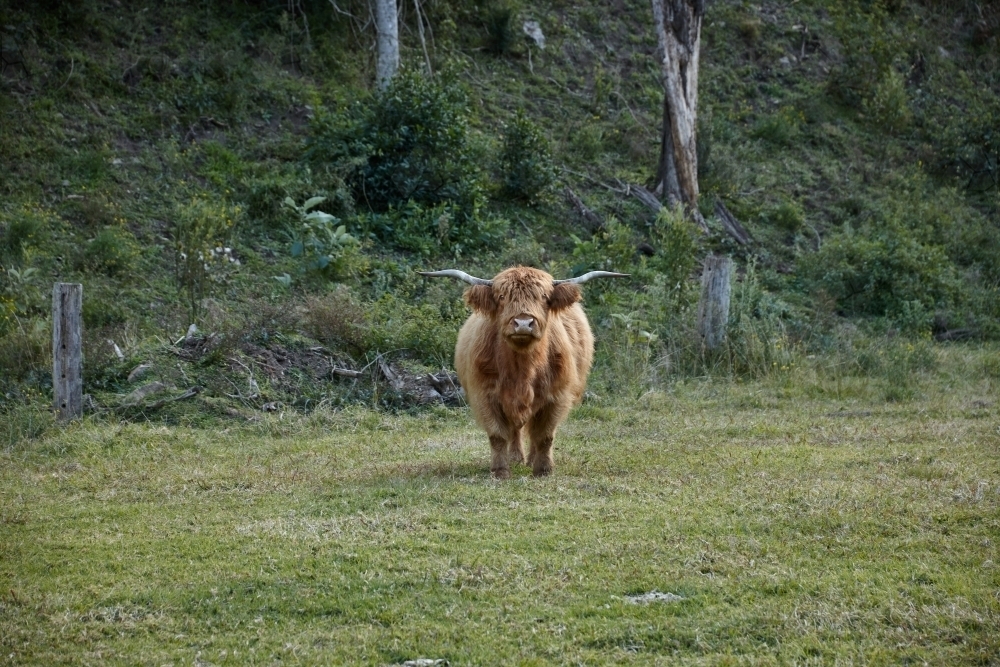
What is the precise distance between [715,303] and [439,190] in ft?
17.3

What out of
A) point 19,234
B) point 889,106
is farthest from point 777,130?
point 19,234

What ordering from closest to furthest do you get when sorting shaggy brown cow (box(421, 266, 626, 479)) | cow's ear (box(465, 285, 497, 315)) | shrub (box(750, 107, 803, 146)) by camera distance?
shaggy brown cow (box(421, 266, 626, 479)), cow's ear (box(465, 285, 497, 315)), shrub (box(750, 107, 803, 146))

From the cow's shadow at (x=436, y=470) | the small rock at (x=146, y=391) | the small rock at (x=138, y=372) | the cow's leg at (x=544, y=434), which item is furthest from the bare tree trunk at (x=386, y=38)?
the cow's leg at (x=544, y=434)

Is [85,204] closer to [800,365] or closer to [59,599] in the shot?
[800,365]

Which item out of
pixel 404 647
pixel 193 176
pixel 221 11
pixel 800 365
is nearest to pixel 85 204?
pixel 193 176

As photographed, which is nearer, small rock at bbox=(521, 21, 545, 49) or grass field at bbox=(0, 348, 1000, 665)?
grass field at bbox=(0, 348, 1000, 665)

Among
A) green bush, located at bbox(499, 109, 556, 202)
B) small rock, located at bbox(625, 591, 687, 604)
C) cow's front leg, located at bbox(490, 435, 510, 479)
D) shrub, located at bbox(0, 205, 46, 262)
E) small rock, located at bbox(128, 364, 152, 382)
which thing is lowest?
small rock, located at bbox(625, 591, 687, 604)

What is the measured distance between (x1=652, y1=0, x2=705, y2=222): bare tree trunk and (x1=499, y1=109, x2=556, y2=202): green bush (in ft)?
7.48

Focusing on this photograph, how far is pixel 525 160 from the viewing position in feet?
58.7

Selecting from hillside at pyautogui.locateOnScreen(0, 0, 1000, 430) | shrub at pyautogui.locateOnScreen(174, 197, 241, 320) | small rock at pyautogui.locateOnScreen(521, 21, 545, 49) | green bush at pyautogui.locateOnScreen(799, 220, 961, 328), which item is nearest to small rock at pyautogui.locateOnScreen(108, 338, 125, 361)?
hillside at pyautogui.locateOnScreen(0, 0, 1000, 430)

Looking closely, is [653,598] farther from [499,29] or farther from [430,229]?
[499,29]

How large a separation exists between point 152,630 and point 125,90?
1400 centimetres

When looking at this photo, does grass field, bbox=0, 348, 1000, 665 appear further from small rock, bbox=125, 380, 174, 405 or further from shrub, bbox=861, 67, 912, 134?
shrub, bbox=861, 67, 912, 134

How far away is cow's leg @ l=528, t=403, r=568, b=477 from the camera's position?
8.62 meters
